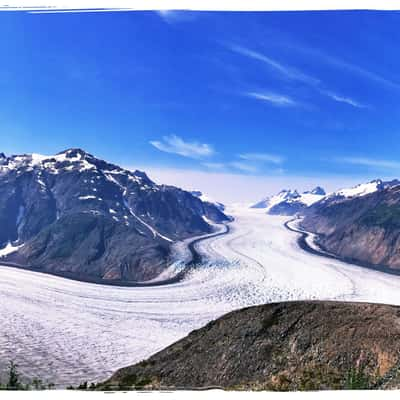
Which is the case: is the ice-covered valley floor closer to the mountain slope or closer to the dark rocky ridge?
the dark rocky ridge

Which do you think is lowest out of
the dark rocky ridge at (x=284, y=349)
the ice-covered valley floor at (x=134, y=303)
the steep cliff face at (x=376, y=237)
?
the ice-covered valley floor at (x=134, y=303)

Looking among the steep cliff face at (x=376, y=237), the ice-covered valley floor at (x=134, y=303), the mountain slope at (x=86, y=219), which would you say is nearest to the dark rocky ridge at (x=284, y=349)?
the ice-covered valley floor at (x=134, y=303)

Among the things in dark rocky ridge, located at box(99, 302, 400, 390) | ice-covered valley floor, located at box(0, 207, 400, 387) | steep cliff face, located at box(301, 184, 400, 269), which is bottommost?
ice-covered valley floor, located at box(0, 207, 400, 387)

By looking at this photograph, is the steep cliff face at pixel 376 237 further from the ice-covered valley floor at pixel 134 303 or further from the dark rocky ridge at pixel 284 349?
the dark rocky ridge at pixel 284 349

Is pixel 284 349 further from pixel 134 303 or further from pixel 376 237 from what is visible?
pixel 376 237

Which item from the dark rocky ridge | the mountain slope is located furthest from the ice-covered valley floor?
the mountain slope
